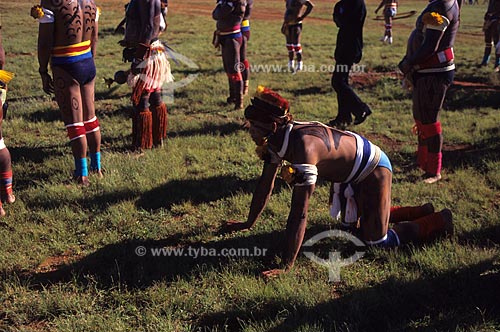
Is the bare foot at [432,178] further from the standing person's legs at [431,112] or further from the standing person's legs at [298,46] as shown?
the standing person's legs at [298,46]

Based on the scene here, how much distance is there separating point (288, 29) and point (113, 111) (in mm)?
5031

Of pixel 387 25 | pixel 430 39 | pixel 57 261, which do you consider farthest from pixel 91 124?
pixel 387 25

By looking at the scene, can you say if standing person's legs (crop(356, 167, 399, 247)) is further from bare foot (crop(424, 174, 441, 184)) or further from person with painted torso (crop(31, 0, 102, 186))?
person with painted torso (crop(31, 0, 102, 186))

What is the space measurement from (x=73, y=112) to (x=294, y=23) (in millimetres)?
A: 7181

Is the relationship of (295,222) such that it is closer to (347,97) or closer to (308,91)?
(347,97)

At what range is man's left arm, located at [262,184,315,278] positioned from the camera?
11.2 ft

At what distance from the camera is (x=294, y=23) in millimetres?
11102

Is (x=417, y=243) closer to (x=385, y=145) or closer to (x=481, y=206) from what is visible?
(x=481, y=206)

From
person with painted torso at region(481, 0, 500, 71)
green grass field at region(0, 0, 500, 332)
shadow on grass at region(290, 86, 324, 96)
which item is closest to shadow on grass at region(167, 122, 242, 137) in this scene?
green grass field at region(0, 0, 500, 332)

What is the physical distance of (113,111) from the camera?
826cm

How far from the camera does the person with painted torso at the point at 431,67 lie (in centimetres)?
492

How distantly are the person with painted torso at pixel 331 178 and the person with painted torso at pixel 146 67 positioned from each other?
238 cm

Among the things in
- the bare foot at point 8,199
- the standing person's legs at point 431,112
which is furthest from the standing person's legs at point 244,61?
the bare foot at point 8,199

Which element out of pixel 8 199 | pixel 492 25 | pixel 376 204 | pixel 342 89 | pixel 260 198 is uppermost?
Result: pixel 492 25
